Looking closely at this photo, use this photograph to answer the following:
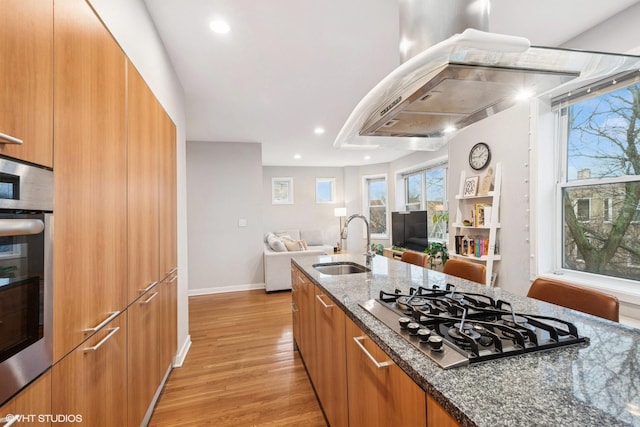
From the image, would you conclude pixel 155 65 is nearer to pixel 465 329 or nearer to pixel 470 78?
pixel 470 78

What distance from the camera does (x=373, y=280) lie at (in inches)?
69.9

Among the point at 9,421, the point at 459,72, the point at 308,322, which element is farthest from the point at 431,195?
the point at 9,421

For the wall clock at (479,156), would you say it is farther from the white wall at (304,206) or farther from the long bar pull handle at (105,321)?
the white wall at (304,206)

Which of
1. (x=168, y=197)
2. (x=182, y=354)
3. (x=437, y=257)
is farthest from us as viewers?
(x=437, y=257)

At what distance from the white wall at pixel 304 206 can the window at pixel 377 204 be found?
0.70 m

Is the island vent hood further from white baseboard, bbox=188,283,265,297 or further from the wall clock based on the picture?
white baseboard, bbox=188,283,265,297

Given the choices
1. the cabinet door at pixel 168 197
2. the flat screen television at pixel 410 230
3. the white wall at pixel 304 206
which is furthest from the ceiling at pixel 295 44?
the white wall at pixel 304 206

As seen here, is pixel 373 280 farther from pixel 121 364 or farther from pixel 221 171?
pixel 221 171

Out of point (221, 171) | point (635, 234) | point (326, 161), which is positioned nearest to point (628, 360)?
point (635, 234)

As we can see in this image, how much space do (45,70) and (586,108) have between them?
Result: 338 centimetres

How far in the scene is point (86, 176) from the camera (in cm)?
103

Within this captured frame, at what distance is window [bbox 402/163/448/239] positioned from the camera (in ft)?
17.7

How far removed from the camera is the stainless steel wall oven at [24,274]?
0.67m

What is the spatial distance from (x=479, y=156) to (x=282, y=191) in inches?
202
